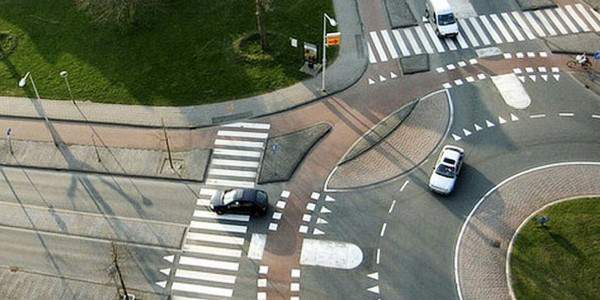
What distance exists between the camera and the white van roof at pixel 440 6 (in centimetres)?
5553

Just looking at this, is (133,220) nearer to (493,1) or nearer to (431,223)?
(431,223)

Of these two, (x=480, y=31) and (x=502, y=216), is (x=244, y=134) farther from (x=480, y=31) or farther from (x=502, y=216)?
(x=480, y=31)

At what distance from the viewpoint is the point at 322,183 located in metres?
44.7

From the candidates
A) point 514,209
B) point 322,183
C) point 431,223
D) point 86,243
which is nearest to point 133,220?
point 86,243

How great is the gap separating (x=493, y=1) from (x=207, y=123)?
33880 mm

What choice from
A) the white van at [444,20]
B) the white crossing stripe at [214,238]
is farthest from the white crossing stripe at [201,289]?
the white van at [444,20]

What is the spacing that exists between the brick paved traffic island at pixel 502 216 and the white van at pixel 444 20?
17.5 m

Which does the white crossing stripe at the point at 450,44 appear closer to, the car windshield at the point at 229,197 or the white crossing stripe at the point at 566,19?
the white crossing stripe at the point at 566,19

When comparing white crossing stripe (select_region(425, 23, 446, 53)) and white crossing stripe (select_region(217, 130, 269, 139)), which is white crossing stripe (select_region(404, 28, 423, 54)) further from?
white crossing stripe (select_region(217, 130, 269, 139))

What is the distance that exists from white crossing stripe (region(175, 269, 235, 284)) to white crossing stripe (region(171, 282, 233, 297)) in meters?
0.61

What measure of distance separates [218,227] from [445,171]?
18142 mm

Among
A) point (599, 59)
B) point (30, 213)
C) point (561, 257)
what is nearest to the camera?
point (561, 257)

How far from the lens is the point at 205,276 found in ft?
131

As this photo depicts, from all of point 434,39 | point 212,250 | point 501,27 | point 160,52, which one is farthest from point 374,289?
point 160,52
